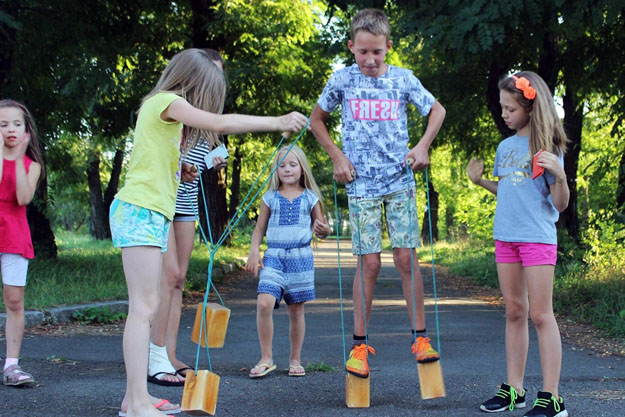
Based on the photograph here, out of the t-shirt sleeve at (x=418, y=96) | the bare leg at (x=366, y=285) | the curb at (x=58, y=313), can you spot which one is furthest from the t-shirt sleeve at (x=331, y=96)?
the curb at (x=58, y=313)

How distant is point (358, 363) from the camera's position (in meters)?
4.35

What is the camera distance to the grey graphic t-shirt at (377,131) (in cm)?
465

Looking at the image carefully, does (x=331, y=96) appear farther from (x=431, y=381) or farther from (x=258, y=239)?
(x=431, y=381)

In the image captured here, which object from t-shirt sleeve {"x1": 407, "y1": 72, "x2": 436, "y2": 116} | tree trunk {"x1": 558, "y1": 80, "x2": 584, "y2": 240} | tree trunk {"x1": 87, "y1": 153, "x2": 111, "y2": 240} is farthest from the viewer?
tree trunk {"x1": 87, "y1": 153, "x2": 111, "y2": 240}

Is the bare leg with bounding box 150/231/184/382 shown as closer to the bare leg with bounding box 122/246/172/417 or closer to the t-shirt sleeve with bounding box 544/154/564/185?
the bare leg with bounding box 122/246/172/417

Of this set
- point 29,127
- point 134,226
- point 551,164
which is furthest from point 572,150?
point 134,226

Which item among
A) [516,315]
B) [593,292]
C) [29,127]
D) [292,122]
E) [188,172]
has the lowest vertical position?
[593,292]

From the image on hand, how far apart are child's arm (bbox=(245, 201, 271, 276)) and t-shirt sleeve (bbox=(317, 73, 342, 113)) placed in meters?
1.05

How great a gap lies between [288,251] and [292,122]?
7.09 ft

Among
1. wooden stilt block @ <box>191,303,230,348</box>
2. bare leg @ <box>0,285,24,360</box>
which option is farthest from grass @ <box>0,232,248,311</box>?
wooden stilt block @ <box>191,303,230,348</box>

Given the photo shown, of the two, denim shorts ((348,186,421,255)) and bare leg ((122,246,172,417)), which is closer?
bare leg ((122,246,172,417))

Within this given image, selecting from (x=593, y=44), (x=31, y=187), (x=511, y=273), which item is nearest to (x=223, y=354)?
(x=31, y=187)

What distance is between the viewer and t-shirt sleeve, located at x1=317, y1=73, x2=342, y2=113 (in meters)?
4.77

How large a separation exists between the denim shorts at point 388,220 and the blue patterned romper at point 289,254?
0.78m
